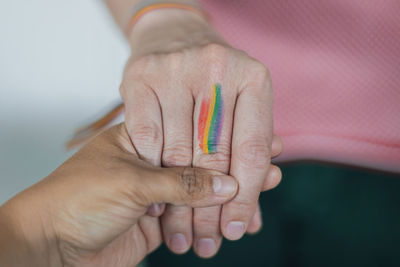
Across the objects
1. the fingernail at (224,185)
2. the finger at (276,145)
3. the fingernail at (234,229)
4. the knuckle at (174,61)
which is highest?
the knuckle at (174,61)

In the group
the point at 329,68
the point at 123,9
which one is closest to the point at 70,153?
the point at 123,9

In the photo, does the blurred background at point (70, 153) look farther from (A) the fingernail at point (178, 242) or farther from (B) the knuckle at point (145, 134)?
(B) the knuckle at point (145, 134)

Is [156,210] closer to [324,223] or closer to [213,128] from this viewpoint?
[213,128]

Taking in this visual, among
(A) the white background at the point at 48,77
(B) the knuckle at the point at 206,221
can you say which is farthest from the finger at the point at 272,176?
(A) the white background at the point at 48,77

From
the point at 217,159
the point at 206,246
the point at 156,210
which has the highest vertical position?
the point at 217,159

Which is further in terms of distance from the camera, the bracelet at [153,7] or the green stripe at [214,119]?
the bracelet at [153,7]

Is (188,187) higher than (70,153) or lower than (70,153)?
higher
